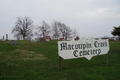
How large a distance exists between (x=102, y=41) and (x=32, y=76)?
184 inches

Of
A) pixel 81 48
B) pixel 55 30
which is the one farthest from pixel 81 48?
pixel 55 30

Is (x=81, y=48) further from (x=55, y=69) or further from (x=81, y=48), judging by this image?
(x=55, y=69)

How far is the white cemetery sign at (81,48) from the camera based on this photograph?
4.89 metres

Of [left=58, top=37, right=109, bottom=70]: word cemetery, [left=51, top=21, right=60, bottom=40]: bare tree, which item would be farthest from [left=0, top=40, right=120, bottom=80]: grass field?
[left=51, top=21, right=60, bottom=40]: bare tree

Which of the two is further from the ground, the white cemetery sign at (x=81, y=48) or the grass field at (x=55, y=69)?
the white cemetery sign at (x=81, y=48)

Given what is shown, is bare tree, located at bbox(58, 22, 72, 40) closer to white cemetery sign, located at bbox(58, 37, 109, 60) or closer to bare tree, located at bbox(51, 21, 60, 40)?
bare tree, located at bbox(51, 21, 60, 40)

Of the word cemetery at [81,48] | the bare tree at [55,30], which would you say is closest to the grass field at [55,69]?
the word cemetery at [81,48]

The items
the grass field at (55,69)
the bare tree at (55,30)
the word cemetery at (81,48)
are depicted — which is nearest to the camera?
the grass field at (55,69)

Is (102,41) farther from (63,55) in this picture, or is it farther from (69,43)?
(63,55)

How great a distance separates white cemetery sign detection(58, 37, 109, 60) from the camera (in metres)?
4.89

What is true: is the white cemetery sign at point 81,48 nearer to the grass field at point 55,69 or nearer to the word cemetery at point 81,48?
the word cemetery at point 81,48

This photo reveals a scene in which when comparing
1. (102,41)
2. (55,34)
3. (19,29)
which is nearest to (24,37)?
(19,29)

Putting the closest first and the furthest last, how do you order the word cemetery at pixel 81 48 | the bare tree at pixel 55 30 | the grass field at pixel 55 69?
the grass field at pixel 55 69 < the word cemetery at pixel 81 48 < the bare tree at pixel 55 30

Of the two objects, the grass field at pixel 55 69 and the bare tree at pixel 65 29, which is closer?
the grass field at pixel 55 69
